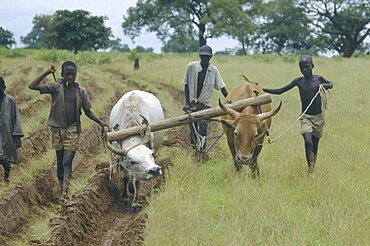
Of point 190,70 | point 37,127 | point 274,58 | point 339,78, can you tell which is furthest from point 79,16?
point 190,70

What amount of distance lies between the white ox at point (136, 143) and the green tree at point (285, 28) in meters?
35.4

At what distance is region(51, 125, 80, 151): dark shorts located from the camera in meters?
7.52

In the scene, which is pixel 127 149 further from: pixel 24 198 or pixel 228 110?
pixel 24 198

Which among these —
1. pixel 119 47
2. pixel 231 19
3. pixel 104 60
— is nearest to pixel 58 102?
Result: pixel 104 60

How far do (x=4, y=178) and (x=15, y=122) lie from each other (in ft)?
2.67

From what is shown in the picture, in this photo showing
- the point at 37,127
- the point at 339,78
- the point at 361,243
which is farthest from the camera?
the point at 339,78

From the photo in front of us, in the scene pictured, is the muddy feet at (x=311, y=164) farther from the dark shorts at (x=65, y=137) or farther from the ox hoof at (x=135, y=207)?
the dark shorts at (x=65, y=137)

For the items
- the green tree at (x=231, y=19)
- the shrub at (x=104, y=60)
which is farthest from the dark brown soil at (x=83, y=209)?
the green tree at (x=231, y=19)

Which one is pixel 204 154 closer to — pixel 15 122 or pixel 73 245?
pixel 15 122

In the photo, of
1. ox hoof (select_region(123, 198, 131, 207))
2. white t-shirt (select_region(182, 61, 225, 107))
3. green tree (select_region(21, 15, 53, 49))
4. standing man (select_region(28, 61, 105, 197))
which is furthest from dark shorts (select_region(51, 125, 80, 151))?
green tree (select_region(21, 15, 53, 49))

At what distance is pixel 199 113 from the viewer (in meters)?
7.90

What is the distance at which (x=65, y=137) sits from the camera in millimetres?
7523

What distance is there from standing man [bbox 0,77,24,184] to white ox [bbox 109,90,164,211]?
4.27 feet

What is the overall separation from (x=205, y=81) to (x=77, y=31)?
1229 inches
